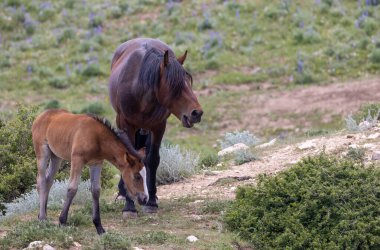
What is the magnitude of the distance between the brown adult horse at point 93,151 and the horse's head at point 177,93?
865mm

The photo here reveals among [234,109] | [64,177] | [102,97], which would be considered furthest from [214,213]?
[102,97]

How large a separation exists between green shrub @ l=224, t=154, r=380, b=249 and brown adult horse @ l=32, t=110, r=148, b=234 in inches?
45.4

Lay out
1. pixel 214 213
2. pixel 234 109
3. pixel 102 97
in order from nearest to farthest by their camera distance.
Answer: pixel 214 213, pixel 234 109, pixel 102 97

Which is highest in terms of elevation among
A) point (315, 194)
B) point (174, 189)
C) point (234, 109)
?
point (315, 194)

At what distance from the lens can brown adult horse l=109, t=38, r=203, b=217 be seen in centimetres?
810

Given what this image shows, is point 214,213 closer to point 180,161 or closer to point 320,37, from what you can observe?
point 180,161

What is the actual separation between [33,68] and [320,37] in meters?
7.74

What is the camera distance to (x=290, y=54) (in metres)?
21.2

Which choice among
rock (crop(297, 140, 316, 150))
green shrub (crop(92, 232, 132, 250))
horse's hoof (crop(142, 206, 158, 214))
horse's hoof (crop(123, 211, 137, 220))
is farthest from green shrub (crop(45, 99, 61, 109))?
green shrub (crop(92, 232, 132, 250))

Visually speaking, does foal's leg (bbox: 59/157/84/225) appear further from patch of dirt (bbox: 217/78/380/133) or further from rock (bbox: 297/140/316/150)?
patch of dirt (bbox: 217/78/380/133)

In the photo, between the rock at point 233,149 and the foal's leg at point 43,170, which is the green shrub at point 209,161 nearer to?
the rock at point 233,149

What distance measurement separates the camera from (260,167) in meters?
10.5

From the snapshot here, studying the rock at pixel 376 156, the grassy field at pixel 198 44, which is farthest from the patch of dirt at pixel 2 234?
the grassy field at pixel 198 44

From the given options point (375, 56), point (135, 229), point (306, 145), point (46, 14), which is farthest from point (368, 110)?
point (46, 14)
